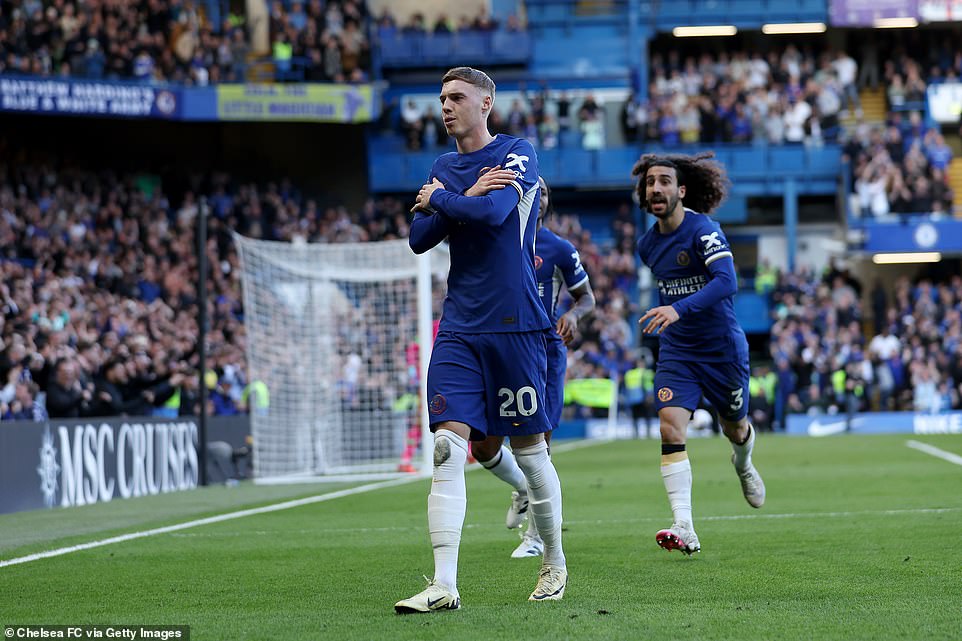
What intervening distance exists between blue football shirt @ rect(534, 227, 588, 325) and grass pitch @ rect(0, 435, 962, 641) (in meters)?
1.59

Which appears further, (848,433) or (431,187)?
(848,433)

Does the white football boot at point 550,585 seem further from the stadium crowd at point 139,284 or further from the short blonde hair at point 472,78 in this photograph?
the stadium crowd at point 139,284

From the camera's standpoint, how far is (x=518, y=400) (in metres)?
6.09

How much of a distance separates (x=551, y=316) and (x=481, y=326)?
3.08 meters

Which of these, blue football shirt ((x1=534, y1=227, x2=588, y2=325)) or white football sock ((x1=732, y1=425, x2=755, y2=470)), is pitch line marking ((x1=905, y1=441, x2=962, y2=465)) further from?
blue football shirt ((x1=534, y1=227, x2=588, y2=325))

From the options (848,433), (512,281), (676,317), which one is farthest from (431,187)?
(848,433)

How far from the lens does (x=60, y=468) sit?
14.3 meters

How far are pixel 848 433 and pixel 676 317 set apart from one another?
79.9 ft

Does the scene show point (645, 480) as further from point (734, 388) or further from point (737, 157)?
point (737, 157)

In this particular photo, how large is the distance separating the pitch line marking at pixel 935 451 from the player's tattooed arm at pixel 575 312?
8.92 metres

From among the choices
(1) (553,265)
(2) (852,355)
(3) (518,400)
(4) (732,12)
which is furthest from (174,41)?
(3) (518,400)

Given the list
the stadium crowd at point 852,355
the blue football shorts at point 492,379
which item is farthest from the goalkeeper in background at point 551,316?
the stadium crowd at point 852,355

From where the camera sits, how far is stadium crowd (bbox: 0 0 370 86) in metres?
32.1

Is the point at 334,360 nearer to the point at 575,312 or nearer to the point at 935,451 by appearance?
the point at 935,451
